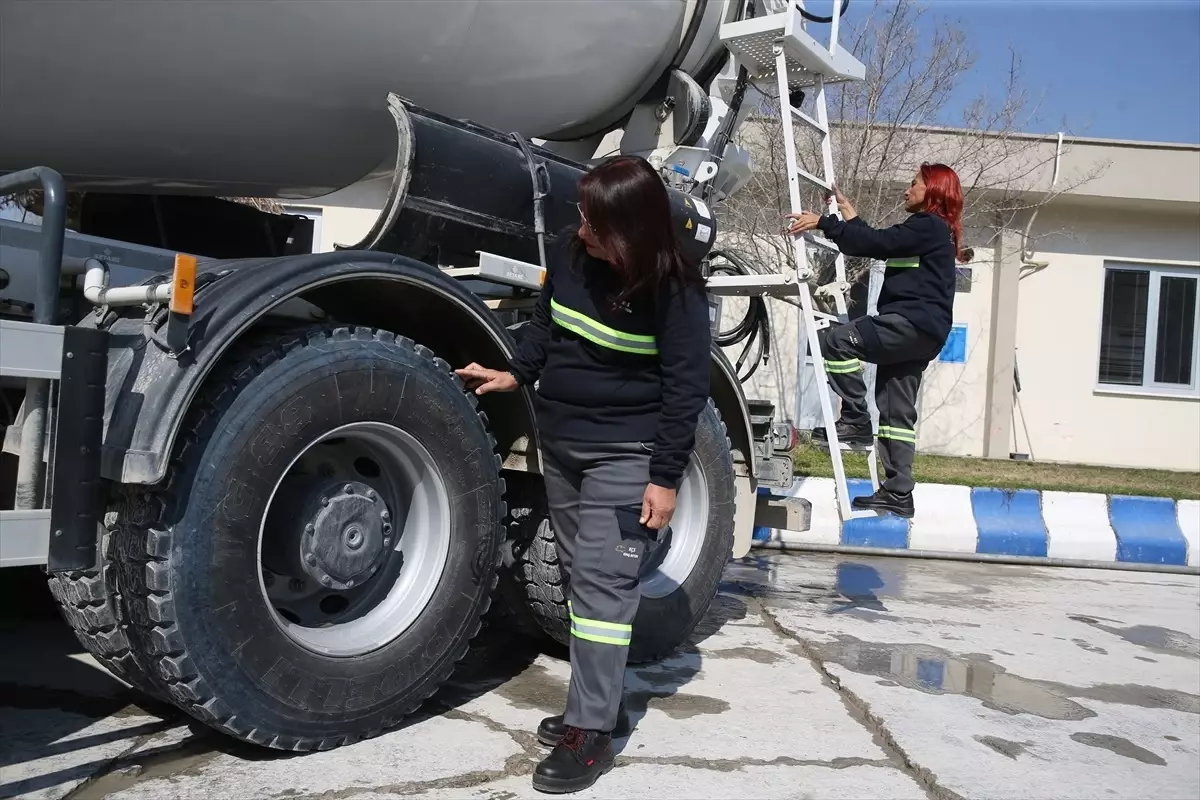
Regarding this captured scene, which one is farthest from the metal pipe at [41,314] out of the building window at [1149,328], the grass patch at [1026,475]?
the building window at [1149,328]

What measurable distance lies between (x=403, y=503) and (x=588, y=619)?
709mm

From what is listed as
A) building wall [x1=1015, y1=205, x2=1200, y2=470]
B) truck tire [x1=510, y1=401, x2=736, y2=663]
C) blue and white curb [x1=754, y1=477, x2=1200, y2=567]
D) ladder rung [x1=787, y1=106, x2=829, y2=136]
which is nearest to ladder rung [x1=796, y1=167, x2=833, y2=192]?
ladder rung [x1=787, y1=106, x2=829, y2=136]

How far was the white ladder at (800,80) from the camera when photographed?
15.0ft

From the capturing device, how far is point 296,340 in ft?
9.16

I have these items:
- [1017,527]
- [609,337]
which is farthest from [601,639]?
[1017,527]

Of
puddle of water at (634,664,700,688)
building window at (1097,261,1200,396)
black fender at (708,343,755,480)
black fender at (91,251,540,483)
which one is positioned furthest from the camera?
building window at (1097,261,1200,396)

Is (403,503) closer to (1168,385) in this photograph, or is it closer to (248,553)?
(248,553)

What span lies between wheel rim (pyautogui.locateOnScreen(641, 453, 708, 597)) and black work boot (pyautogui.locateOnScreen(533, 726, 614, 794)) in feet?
4.49

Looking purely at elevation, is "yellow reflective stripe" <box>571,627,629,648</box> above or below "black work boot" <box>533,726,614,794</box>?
above

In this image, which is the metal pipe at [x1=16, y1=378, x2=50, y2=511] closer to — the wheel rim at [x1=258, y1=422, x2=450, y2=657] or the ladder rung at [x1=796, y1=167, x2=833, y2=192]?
the wheel rim at [x1=258, y1=422, x2=450, y2=657]

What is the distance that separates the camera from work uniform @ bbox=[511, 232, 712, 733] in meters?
2.94

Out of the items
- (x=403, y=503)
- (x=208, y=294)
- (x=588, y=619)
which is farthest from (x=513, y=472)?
(x=208, y=294)

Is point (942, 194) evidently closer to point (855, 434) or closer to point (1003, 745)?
point (855, 434)

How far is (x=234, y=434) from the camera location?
8.46ft
